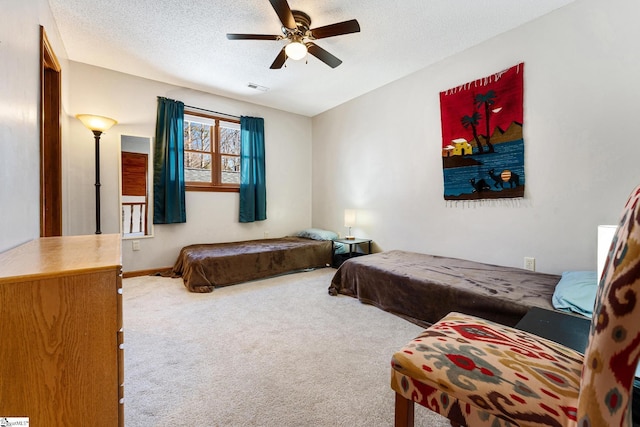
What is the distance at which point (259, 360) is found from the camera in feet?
5.40

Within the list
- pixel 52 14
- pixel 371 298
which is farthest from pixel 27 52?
pixel 371 298

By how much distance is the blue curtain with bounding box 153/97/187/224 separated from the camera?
3484 mm

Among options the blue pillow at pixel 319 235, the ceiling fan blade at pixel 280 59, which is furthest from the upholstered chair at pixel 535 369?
the blue pillow at pixel 319 235

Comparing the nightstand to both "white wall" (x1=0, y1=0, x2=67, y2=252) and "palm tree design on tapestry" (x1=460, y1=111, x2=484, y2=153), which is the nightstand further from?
"white wall" (x1=0, y1=0, x2=67, y2=252)

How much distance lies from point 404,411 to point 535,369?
0.42 m

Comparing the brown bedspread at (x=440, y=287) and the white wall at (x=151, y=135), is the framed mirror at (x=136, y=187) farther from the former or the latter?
the brown bedspread at (x=440, y=287)

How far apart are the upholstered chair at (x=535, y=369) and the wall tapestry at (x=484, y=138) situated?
1.95 meters

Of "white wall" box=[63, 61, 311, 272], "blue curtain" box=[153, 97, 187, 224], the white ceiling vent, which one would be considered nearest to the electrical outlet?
"white wall" box=[63, 61, 311, 272]

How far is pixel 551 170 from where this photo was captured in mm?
2232

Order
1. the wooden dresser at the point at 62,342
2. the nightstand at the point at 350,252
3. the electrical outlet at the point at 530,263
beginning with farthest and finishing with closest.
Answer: the nightstand at the point at 350,252
the electrical outlet at the point at 530,263
the wooden dresser at the point at 62,342

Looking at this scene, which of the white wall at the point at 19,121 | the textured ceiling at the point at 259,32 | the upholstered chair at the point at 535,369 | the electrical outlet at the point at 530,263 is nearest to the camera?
the upholstered chair at the point at 535,369

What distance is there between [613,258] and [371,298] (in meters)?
2.13

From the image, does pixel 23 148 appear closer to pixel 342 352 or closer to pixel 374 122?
pixel 342 352

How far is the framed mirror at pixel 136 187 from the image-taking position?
10.9 feet
